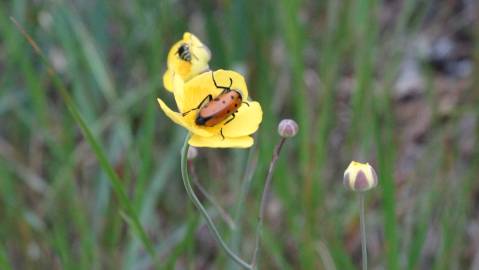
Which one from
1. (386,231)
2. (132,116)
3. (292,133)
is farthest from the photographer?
(132,116)

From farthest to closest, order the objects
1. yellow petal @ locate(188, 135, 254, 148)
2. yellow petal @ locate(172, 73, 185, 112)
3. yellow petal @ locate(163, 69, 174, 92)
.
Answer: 1. yellow petal @ locate(163, 69, 174, 92)
2. yellow petal @ locate(172, 73, 185, 112)
3. yellow petal @ locate(188, 135, 254, 148)

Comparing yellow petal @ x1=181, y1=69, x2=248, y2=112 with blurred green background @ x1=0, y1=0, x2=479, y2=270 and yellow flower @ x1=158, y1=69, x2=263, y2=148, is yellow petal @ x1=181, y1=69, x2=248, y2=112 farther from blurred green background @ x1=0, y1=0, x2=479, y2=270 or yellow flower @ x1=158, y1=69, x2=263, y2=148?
blurred green background @ x1=0, y1=0, x2=479, y2=270

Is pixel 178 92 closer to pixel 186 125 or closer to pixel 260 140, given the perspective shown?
pixel 186 125

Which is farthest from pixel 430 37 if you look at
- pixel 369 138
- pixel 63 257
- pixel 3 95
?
pixel 63 257

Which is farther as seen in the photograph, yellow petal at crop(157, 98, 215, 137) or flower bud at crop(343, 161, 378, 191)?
flower bud at crop(343, 161, 378, 191)

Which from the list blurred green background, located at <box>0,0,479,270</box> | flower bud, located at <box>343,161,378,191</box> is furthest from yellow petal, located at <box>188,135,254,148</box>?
blurred green background, located at <box>0,0,479,270</box>

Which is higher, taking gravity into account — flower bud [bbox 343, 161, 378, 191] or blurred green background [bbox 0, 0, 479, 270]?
flower bud [bbox 343, 161, 378, 191]

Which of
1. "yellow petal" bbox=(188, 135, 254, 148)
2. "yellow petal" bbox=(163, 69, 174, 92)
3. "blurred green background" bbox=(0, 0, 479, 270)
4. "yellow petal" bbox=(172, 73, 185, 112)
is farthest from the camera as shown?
"blurred green background" bbox=(0, 0, 479, 270)

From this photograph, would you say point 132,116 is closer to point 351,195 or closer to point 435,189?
point 351,195
